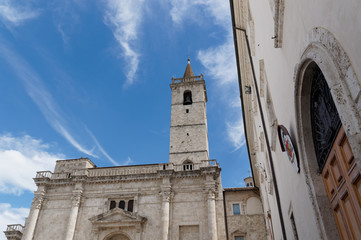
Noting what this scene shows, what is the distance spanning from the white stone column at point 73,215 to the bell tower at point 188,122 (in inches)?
354

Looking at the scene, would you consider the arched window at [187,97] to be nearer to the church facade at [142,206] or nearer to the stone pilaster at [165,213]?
the church facade at [142,206]

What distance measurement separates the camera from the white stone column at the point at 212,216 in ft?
69.3

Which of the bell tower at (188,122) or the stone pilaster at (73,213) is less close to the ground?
the bell tower at (188,122)

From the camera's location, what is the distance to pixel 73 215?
23.7m

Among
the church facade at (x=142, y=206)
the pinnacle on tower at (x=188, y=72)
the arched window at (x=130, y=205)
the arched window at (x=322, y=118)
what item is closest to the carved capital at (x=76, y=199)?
the church facade at (x=142, y=206)

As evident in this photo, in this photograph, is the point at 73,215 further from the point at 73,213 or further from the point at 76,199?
the point at 76,199

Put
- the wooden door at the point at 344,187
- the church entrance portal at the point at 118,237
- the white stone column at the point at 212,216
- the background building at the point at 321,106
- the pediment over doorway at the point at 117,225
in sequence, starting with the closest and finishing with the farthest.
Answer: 1. the background building at the point at 321,106
2. the wooden door at the point at 344,187
3. the white stone column at the point at 212,216
4. the pediment over doorway at the point at 117,225
5. the church entrance portal at the point at 118,237

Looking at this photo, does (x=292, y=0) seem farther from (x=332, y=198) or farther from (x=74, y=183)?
(x=74, y=183)

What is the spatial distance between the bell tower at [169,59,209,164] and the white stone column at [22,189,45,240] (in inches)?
473

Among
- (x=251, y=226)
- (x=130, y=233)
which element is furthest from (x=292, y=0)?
(x=130, y=233)

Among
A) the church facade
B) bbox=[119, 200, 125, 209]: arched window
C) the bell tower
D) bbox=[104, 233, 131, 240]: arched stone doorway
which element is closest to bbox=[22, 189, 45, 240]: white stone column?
the church facade

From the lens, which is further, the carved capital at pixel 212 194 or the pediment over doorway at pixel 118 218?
the carved capital at pixel 212 194

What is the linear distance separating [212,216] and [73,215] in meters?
11.4

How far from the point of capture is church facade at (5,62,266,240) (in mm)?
22203
